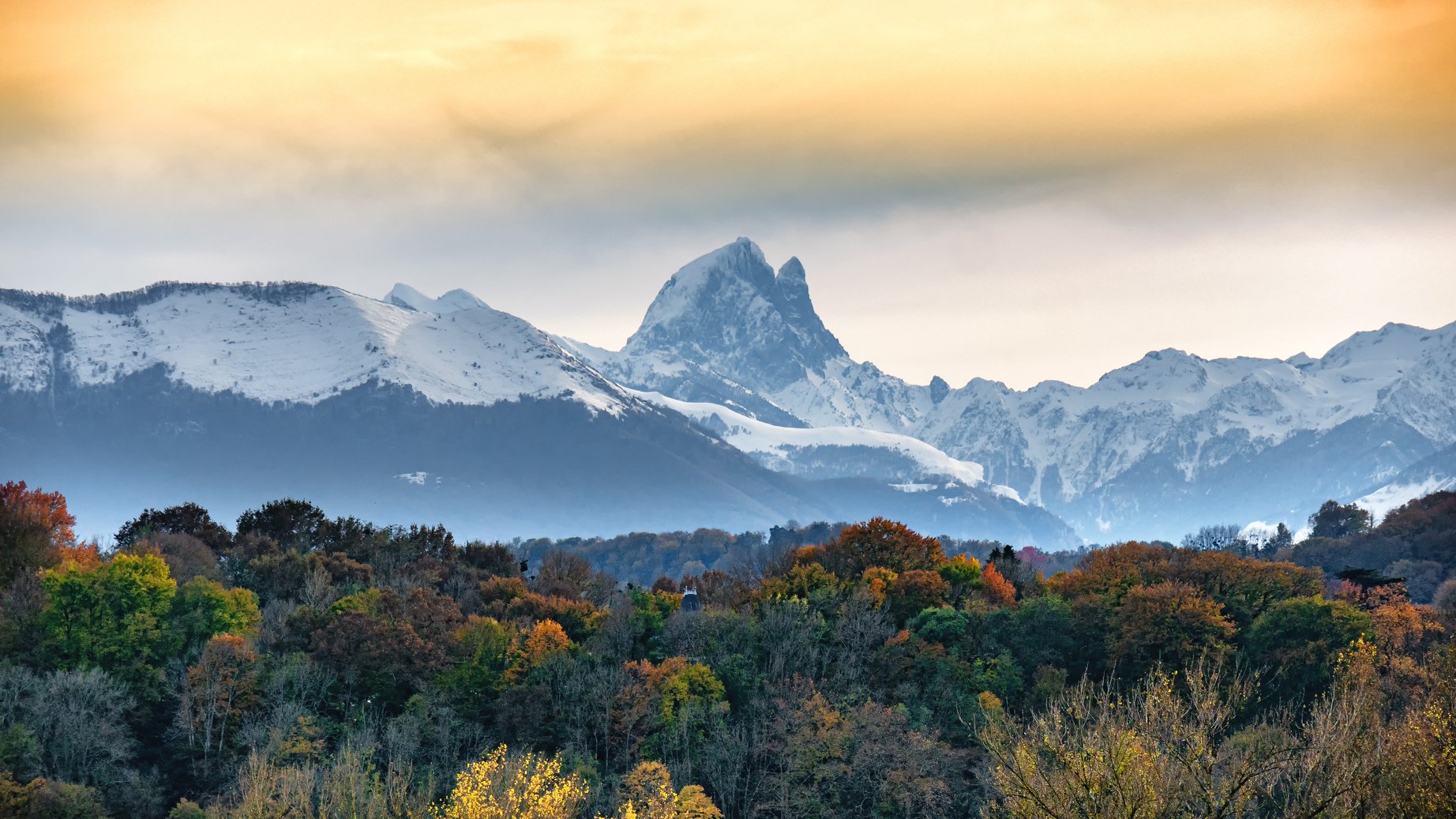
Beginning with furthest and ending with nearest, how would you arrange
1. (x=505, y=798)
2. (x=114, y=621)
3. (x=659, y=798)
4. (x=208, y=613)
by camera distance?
(x=208, y=613) → (x=114, y=621) → (x=659, y=798) → (x=505, y=798)

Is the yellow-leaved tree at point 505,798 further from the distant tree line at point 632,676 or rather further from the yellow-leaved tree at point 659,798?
the yellow-leaved tree at point 659,798

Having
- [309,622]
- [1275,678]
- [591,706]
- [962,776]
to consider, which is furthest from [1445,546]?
[309,622]

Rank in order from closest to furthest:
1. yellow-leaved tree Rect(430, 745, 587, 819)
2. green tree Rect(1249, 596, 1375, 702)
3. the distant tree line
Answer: yellow-leaved tree Rect(430, 745, 587, 819), the distant tree line, green tree Rect(1249, 596, 1375, 702)

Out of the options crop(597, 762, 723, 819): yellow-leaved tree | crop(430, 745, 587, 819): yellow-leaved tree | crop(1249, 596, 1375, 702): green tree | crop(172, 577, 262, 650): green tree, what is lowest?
crop(597, 762, 723, 819): yellow-leaved tree

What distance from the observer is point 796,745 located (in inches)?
4077

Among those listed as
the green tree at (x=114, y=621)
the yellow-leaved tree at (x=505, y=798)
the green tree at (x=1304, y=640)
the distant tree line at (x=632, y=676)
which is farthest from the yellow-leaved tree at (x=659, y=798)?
the green tree at (x=1304, y=640)

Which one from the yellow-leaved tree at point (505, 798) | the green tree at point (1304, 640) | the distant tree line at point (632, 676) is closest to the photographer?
the yellow-leaved tree at point (505, 798)

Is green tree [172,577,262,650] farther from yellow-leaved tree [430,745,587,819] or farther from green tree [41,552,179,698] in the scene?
yellow-leaved tree [430,745,587,819]

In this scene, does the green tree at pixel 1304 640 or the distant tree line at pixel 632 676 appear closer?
the distant tree line at pixel 632 676

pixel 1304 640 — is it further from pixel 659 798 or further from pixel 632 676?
pixel 659 798

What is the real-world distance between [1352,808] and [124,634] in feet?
317

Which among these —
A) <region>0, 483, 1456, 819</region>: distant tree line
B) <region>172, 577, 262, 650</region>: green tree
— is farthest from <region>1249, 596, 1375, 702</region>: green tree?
<region>172, 577, 262, 650</region>: green tree

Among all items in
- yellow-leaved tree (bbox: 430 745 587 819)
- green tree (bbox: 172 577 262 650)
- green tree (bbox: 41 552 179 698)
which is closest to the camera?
yellow-leaved tree (bbox: 430 745 587 819)

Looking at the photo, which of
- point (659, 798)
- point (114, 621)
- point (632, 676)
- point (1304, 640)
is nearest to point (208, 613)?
point (114, 621)
